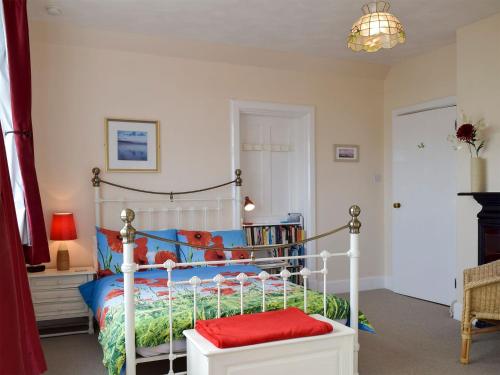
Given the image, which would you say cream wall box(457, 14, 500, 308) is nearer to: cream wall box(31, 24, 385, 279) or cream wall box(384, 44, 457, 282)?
cream wall box(384, 44, 457, 282)

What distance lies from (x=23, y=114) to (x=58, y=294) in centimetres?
141

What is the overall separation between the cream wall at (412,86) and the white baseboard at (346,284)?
14 cm

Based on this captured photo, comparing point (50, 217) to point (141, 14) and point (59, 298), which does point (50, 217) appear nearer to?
point (59, 298)

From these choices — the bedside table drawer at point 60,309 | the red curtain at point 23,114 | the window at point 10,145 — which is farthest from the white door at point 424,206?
the window at point 10,145

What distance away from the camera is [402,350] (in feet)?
11.3

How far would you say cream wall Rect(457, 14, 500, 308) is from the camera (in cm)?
383

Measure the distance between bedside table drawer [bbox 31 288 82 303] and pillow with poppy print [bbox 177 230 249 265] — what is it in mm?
877

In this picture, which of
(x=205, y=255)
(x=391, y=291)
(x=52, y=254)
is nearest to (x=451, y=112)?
(x=391, y=291)

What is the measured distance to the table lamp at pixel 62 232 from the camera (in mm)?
3773

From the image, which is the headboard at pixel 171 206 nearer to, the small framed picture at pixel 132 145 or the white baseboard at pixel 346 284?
the small framed picture at pixel 132 145

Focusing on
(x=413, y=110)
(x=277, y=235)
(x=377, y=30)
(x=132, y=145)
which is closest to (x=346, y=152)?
(x=413, y=110)

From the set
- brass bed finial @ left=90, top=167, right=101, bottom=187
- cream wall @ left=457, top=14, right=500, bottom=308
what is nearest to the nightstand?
brass bed finial @ left=90, top=167, right=101, bottom=187

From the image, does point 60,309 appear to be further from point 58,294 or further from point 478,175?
point 478,175

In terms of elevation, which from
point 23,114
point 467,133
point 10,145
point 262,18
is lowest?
point 10,145
